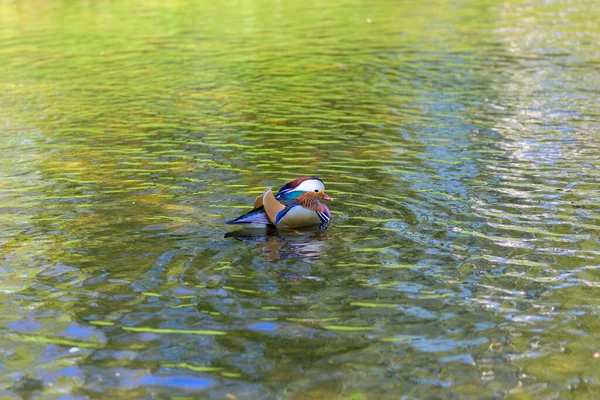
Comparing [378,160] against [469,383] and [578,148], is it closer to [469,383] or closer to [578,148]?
[578,148]

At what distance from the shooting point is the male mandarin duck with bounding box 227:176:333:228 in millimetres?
10930

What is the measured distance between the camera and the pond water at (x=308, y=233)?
7402 millimetres

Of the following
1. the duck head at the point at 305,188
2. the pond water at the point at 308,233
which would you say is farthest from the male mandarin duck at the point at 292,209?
the pond water at the point at 308,233

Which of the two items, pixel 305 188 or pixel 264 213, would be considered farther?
pixel 305 188

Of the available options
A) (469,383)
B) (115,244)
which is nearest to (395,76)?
(115,244)

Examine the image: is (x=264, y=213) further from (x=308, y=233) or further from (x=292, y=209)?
(x=308, y=233)

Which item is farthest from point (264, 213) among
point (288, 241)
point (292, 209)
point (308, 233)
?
point (308, 233)

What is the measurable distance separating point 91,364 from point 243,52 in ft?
71.2

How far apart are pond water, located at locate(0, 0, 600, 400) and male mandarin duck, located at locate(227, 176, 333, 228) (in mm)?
228

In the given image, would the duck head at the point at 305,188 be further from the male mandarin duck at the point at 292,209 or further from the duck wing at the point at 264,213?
the duck wing at the point at 264,213

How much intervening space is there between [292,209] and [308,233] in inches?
15.9

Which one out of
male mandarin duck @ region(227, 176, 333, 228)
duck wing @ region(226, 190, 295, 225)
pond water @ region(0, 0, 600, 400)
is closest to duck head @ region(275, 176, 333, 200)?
male mandarin duck @ region(227, 176, 333, 228)

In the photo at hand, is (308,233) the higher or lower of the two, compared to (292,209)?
lower

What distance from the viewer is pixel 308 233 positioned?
36.4 feet
